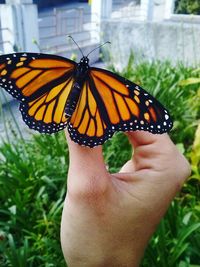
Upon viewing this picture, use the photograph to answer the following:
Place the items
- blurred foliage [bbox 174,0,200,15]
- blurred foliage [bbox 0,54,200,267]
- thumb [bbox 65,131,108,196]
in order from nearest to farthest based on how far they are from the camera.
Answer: thumb [bbox 65,131,108,196] → blurred foliage [bbox 0,54,200,267] → blurred foliage [bbox 174,0,200,15]

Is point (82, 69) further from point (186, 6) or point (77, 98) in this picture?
point (186, 6)

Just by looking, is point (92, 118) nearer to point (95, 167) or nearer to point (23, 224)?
point (95, 167)

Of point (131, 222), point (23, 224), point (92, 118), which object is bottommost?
point (23, 224)

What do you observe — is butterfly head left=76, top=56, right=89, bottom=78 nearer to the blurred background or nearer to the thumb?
the thumb

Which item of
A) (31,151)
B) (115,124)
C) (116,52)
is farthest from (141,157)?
(116,52)

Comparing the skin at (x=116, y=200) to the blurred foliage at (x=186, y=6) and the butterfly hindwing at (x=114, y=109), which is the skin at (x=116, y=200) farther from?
the blurred foliage at (x=186, y=6)

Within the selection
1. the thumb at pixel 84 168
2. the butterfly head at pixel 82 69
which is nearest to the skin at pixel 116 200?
the thumb at pixel 84 168

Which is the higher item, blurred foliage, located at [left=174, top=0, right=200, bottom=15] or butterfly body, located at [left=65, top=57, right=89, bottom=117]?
butterfly body, located at [left=65, top=57, right=89, bottom=117]

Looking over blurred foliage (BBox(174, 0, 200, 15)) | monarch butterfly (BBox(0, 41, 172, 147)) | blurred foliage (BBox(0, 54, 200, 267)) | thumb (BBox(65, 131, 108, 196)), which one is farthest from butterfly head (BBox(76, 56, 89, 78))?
blurred foliage (BBox(174, 0, 200, 15))
